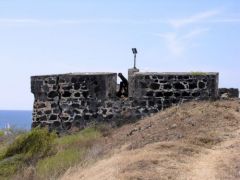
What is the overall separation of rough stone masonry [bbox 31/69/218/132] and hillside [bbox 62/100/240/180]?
5.07 ft

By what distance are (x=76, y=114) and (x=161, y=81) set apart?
3.19 meters

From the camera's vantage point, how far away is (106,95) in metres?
20.9

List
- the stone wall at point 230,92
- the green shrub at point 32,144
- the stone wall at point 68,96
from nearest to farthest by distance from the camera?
the green shrub at point 32,144 → the stone wall at point 68,96 → the stone wall at point 230,92

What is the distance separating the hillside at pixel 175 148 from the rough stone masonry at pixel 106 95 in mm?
1545

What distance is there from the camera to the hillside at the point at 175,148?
12000 millimetres

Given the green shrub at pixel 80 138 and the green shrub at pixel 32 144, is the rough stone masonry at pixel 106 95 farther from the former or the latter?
the green shrub at pixel 32 144

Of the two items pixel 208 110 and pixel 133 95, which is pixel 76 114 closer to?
pixel 133 95

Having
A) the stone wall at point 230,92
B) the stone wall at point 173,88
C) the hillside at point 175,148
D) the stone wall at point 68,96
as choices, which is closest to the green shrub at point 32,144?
the hillside at point 175,148

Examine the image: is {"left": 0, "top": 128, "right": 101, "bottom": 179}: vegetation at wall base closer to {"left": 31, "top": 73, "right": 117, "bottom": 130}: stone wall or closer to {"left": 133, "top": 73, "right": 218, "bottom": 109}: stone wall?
{"left": 31, "top": 73, "right": 117, "bottom": 130}: stone wall

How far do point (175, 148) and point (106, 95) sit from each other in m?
7.63

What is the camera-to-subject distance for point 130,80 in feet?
69.3

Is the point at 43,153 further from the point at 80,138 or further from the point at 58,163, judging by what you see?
the point at 58,163

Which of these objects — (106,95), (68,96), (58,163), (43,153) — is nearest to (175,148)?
(58,163)

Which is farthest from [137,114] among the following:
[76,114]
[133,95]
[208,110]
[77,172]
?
[77,172]
